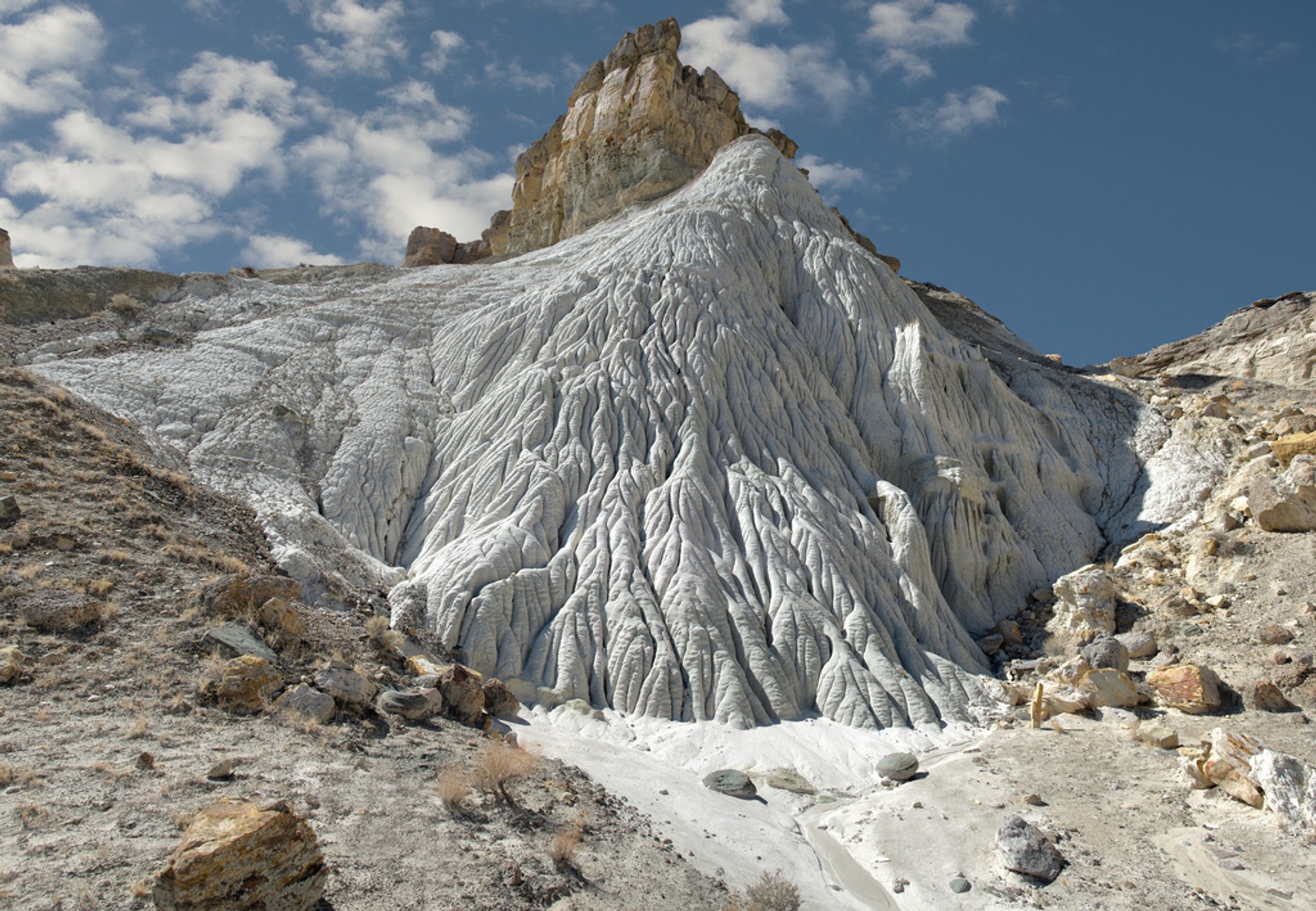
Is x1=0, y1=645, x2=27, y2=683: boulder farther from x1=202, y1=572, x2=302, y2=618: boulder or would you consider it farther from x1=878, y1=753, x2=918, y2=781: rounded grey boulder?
x1=878, y1=753, x2=918, y2=781: rounded grey boulder

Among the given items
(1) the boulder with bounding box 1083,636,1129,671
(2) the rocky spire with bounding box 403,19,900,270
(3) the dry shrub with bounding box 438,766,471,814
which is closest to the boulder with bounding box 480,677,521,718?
(3) the dry shrub with bounding box 438,766,471,814

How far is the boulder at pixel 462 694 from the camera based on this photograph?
488 inches

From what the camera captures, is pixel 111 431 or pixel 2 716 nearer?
pixel 2 716

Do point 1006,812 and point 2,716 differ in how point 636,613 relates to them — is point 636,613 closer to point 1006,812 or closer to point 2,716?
point 1006,812

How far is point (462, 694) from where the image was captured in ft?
40.9

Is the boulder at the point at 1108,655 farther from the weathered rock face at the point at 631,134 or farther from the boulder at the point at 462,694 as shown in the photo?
the weathered rock face at the point at 631,134

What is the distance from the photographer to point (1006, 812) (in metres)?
11.7

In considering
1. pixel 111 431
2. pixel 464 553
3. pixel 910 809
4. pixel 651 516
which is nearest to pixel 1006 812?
pixel 910 809

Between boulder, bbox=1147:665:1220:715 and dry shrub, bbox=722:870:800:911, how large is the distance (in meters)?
8.82

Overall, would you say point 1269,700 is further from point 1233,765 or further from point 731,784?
point 731,784

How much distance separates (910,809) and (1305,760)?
5615 millimetres

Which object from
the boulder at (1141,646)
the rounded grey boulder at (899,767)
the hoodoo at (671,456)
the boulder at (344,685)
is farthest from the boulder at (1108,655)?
the boulder at (344,685)

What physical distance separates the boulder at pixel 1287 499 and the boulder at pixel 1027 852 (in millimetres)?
12279

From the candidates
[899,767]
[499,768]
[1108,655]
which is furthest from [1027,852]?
[1108,655]
